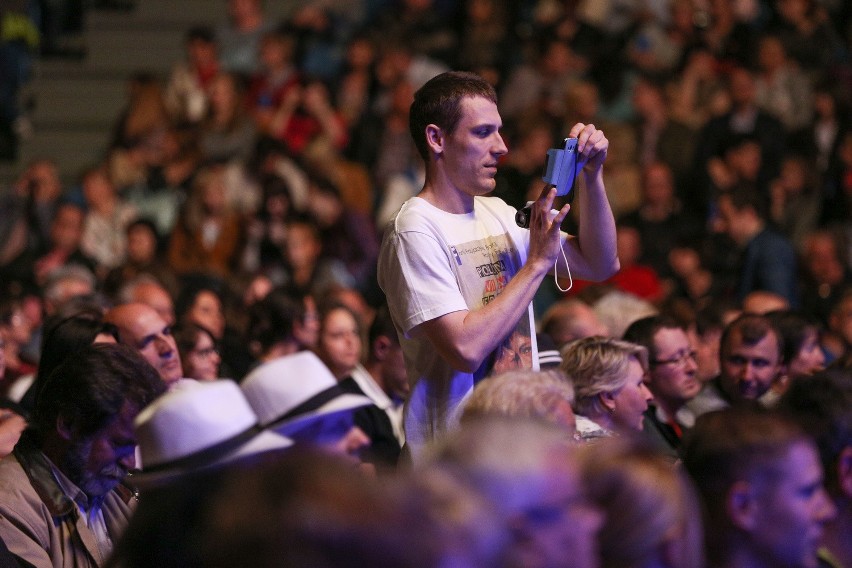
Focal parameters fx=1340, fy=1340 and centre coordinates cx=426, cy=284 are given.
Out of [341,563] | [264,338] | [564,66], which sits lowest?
[264,338]

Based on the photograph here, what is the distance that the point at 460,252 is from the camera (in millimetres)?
3383

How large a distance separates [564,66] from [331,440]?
753 cm

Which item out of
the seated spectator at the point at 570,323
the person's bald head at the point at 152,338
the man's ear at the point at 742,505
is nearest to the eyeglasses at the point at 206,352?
the person's bald head at the point at 152,338

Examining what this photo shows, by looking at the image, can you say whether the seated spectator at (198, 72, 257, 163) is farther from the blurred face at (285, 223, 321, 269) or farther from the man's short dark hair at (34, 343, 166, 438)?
the man's short dark hair at (34, 343, 166, 438)

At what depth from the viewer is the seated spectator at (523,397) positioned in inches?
117

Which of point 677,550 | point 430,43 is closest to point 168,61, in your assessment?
point 430,43

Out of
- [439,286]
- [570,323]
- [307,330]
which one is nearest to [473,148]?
[439,286]

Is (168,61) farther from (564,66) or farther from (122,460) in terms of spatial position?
(122,460)

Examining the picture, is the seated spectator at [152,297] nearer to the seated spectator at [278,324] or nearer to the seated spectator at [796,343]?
the seated spectator at [278,324]

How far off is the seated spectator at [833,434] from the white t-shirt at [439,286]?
691mm

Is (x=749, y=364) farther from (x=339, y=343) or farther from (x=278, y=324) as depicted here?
(x=278, y=324)

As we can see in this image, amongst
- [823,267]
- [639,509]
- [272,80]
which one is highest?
[272,80]

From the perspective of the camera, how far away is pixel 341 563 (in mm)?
Answer: 1610

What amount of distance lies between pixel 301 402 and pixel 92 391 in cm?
57
